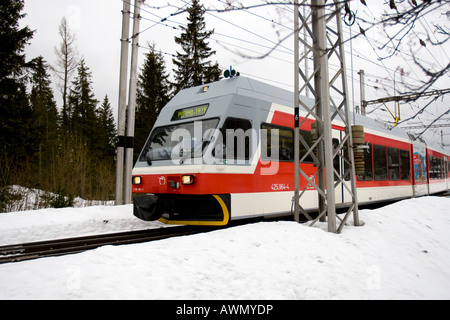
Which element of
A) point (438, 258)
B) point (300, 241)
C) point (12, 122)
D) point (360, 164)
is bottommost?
point (438, 258)

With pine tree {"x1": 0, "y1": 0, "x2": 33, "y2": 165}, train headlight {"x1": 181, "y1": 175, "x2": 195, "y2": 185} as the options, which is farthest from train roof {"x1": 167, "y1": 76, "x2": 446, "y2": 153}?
pine tree {"x1": 0, "y1": 0, "x2": 33, "y2": 165}

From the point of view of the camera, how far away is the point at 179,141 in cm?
711

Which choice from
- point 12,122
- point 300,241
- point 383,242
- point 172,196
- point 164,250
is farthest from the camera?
point 12,122

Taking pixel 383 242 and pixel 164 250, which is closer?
pixel 164 250

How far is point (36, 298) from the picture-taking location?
2748 mm

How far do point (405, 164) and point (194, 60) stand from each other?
1797 centimetres

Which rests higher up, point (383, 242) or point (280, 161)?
point (280, 161)

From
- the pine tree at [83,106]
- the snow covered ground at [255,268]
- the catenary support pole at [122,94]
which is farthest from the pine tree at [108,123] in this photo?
the snow covered ground at [255,268]

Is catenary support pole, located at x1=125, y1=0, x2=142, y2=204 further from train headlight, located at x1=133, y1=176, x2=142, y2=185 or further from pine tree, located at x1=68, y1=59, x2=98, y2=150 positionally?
pine tree, located at x1=68, y1=59, x2=98, y2=150

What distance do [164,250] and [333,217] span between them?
3.40m

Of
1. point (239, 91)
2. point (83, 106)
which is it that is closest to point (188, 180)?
point (239, 91)

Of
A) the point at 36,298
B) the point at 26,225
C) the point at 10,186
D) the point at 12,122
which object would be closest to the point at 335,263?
the point at 36,298

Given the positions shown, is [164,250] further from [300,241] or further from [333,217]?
[333,217]

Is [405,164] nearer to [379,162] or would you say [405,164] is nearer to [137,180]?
[379,162]
